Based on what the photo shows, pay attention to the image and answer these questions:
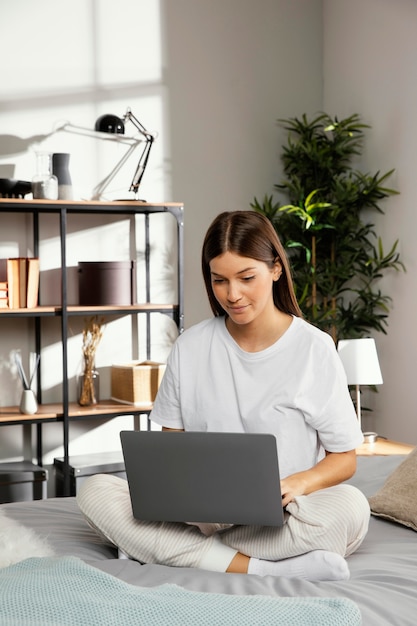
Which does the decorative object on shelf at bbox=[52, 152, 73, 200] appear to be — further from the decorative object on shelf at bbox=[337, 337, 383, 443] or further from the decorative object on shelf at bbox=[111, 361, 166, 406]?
the decorative object on shelf at bbox=[337, 337, 383, 443]

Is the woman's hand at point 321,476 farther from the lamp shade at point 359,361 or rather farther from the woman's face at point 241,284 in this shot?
the lamp shade at point 359,361

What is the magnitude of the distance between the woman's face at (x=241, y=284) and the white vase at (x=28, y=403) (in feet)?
5.50

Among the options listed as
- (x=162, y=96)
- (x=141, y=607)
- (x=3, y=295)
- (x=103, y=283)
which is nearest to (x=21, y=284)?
(x=3, y=295)

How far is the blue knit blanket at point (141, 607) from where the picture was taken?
1.15 meters

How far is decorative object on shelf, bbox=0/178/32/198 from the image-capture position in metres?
3.38

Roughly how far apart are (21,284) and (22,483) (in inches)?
31.2

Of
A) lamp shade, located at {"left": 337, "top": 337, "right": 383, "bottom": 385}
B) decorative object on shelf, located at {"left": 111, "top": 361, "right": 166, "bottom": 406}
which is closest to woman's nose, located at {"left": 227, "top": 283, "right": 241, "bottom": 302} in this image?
lamp shade, located at {"left": 337, "top": 337, "right": 383, "bottom": 385}

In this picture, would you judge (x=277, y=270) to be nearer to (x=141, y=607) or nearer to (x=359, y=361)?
(x=141, y=607)

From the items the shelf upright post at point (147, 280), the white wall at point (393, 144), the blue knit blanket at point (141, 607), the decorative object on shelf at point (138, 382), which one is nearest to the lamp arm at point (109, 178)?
the shelf upright post at point (147, 280)

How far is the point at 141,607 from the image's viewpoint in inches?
45.8

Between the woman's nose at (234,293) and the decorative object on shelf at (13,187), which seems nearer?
the woman's nose at (234,293)

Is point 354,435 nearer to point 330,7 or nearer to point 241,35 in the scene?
point 241,35

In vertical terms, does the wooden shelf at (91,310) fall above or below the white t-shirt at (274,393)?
above

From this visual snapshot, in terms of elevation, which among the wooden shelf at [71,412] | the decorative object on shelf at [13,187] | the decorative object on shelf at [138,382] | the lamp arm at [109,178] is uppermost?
the lamp arm at [109,178]
